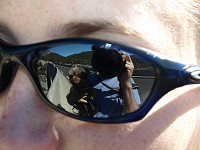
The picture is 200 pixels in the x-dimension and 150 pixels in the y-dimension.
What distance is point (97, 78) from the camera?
1.17 meters

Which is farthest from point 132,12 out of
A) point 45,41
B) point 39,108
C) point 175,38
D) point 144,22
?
point 39,108

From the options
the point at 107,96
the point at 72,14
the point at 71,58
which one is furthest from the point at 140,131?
the point at 72,14

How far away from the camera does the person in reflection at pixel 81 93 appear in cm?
117

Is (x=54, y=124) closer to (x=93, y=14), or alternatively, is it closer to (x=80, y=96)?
(x=80, y=96)

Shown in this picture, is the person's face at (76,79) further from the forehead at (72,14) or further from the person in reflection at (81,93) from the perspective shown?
the forehead at (72,14)

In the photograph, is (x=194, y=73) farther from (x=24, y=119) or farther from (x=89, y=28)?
(x=24, y=119)

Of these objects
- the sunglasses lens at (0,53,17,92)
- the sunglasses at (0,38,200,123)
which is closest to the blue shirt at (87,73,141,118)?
the sunglasses at (0,38,200,123)

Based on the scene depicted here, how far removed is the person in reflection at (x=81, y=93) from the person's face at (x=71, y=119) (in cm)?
6

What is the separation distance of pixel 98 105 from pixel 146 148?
20cm

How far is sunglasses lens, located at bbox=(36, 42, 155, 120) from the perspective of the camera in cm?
117

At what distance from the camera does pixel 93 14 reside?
4.01ft

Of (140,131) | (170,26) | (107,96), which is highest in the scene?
(170,26)

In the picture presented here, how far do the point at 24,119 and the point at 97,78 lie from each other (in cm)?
25

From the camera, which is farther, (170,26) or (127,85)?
(170,26)
